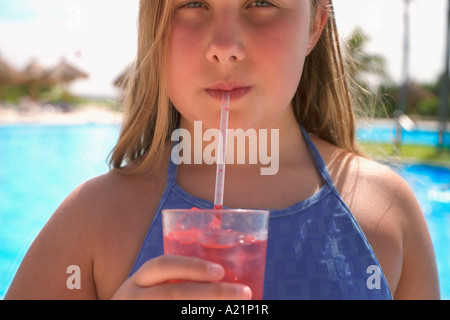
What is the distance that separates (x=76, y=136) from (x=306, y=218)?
1414 centimetres

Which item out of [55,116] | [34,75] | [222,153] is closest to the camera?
[222,153]

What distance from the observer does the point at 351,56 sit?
2.16 m

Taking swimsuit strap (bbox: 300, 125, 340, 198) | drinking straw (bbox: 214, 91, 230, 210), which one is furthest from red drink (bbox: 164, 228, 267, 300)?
swimsuit strap (bbox: 300, 125, 340, 198)

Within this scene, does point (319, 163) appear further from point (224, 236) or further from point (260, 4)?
point (224, 236)

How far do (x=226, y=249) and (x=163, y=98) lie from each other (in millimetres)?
830

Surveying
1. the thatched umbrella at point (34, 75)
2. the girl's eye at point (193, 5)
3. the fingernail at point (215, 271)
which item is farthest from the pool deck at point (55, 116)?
the fingernail at point (215, 271)

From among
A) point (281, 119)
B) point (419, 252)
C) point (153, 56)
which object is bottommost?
point (419, 252)

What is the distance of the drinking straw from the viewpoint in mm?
1127

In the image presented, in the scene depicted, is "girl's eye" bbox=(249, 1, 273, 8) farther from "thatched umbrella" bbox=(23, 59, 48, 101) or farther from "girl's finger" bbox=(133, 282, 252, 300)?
"thatched umbrella" bbox=(23, 59, 48, 101)

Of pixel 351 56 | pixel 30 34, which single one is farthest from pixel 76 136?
pixel 351 56

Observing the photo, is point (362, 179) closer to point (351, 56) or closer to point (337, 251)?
point (337, 251)

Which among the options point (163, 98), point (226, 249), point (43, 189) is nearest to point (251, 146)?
point (163, 98)

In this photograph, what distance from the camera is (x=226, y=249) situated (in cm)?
97
